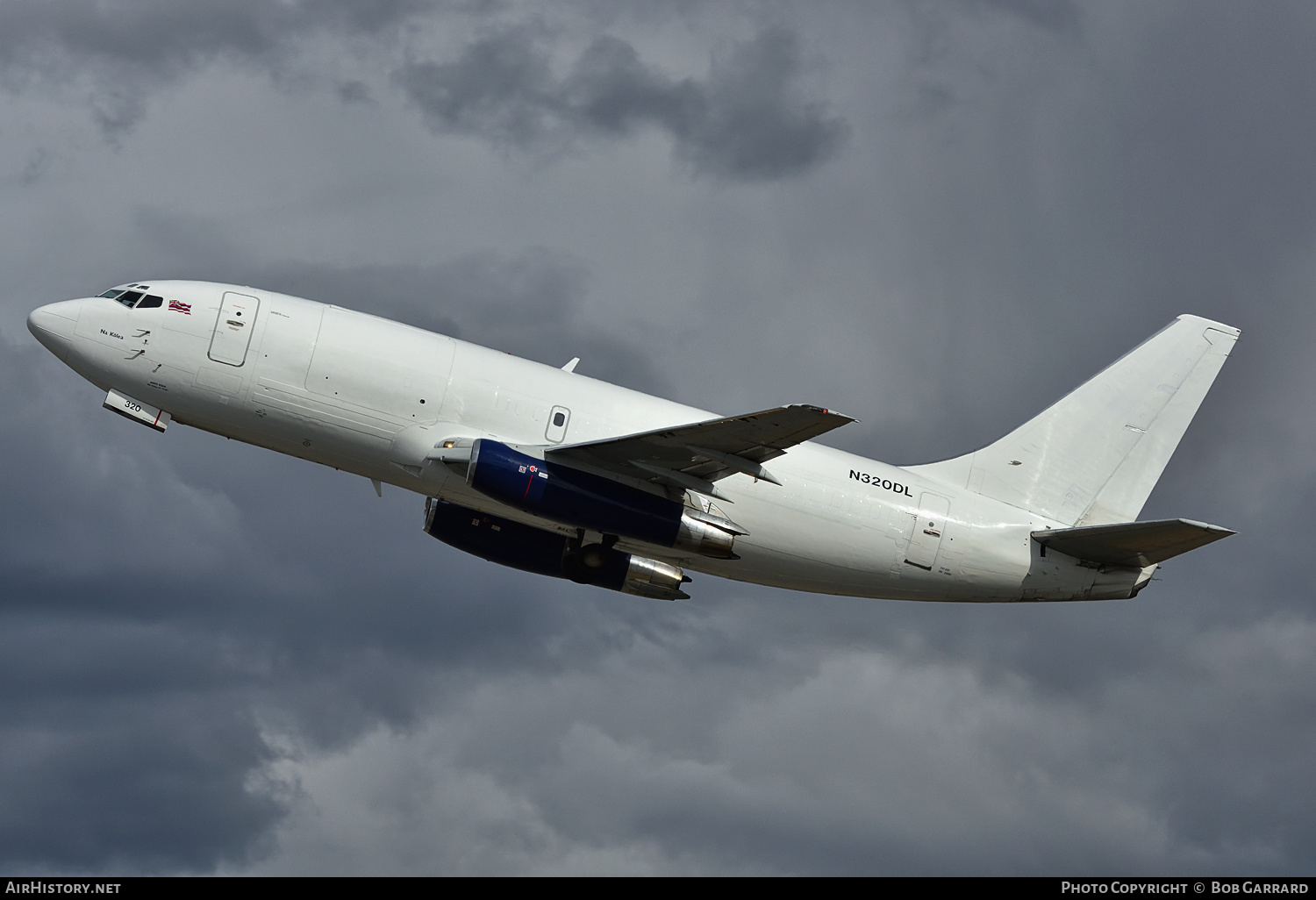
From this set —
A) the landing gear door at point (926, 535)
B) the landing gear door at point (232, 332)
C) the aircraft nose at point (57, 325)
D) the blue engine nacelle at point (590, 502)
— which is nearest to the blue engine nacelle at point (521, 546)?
the blue engine nacelle at point (590, 502)

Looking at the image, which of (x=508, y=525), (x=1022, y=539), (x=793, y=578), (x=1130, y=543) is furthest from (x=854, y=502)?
(x=508, y=525)

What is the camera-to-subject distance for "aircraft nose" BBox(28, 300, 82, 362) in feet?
132

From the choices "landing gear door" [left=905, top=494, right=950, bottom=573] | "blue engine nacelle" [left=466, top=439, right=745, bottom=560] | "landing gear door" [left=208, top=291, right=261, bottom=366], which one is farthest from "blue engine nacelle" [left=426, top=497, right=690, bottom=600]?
"landing gear door" [left=208, top=291, right=261, bottom=366]

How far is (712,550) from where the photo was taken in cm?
4156

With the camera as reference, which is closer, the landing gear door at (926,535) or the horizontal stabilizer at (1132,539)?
the horizontal stabilizer at (1132,539)

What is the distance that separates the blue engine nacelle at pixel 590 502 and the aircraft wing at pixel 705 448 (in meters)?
0.57

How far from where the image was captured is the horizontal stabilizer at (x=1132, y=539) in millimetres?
40156

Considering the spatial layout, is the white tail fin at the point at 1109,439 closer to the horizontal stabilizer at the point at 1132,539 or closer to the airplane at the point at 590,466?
the airplane at the point at 590,466

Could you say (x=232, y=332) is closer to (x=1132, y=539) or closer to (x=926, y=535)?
(x=926, y=535)

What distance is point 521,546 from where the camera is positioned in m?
46.7
